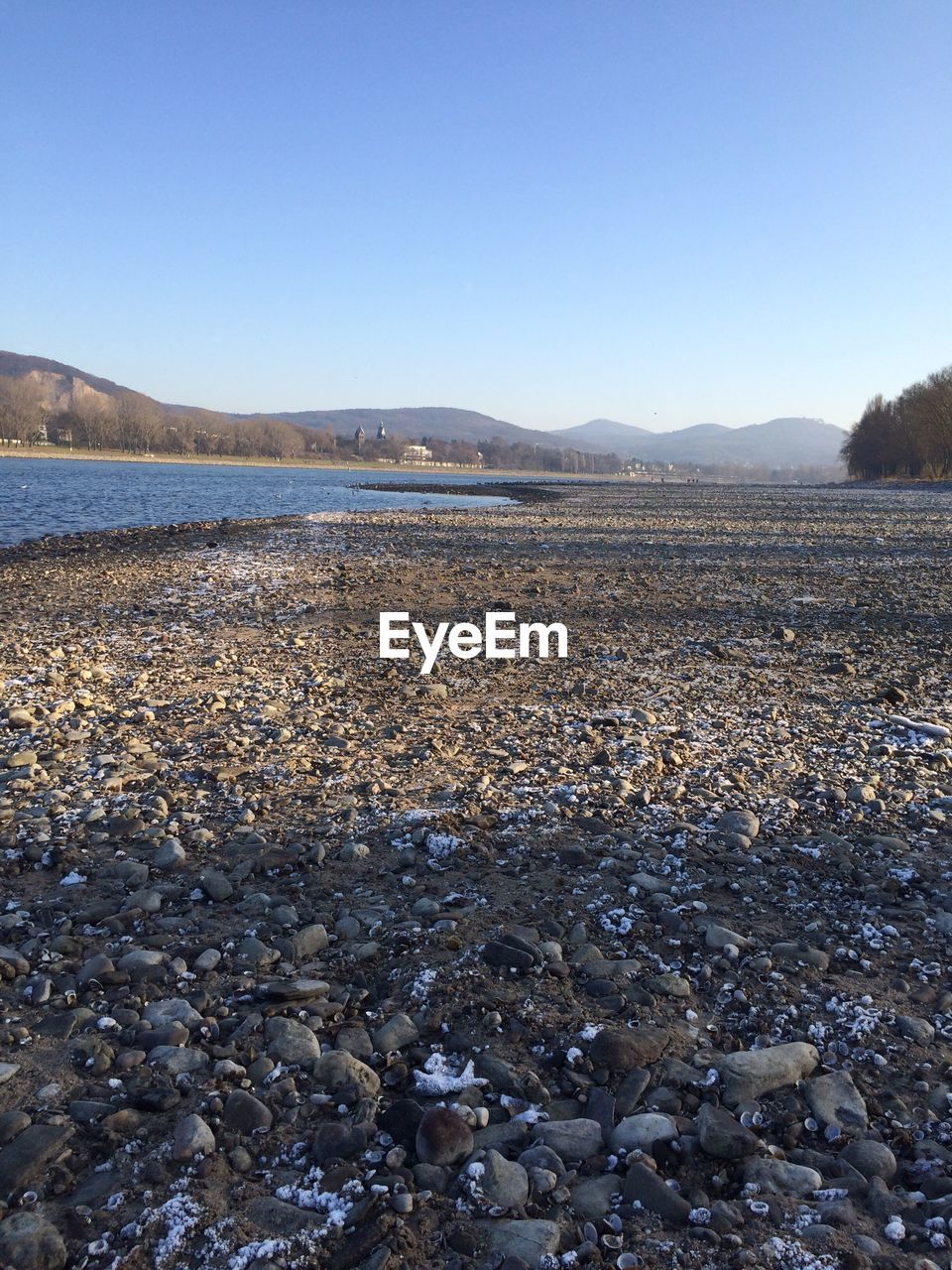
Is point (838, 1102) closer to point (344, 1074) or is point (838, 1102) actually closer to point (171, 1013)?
point (344, 1074)

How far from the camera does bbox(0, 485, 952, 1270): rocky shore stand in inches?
106

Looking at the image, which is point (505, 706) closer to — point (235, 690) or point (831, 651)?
point (235, 690)

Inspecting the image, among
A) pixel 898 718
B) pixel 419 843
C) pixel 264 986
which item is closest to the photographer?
pixel 264 986

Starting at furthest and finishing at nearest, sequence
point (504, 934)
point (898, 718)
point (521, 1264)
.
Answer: point (898, 718)
point (504, 934)
point (521, 1264)

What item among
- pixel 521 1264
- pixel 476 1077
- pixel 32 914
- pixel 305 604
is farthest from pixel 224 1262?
pixel 305 604

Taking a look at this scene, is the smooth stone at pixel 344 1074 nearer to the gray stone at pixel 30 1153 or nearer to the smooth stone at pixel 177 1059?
the smooth stone at pixel 177 1059

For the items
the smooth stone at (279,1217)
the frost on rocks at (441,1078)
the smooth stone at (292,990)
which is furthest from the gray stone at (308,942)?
the smooth stone at (279,1217)

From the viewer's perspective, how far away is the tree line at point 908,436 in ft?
293

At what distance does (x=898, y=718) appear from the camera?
8344 millimetres

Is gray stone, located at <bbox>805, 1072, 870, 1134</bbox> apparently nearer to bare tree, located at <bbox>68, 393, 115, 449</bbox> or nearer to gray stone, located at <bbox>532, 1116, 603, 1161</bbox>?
gray stone, located at <bbox>532, 1116, 603, 1161</bbox>

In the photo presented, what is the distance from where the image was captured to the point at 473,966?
410cm

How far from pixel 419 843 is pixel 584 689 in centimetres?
425

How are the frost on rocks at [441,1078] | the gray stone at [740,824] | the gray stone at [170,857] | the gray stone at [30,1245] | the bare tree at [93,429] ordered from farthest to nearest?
the bare tree at [93,429] < the gray stone at [740,824] < the gray stone at [170,857] < the frost on rocks at [441,1078] < the gray stone at [30,1245]

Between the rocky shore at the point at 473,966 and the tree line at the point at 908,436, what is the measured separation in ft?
308
